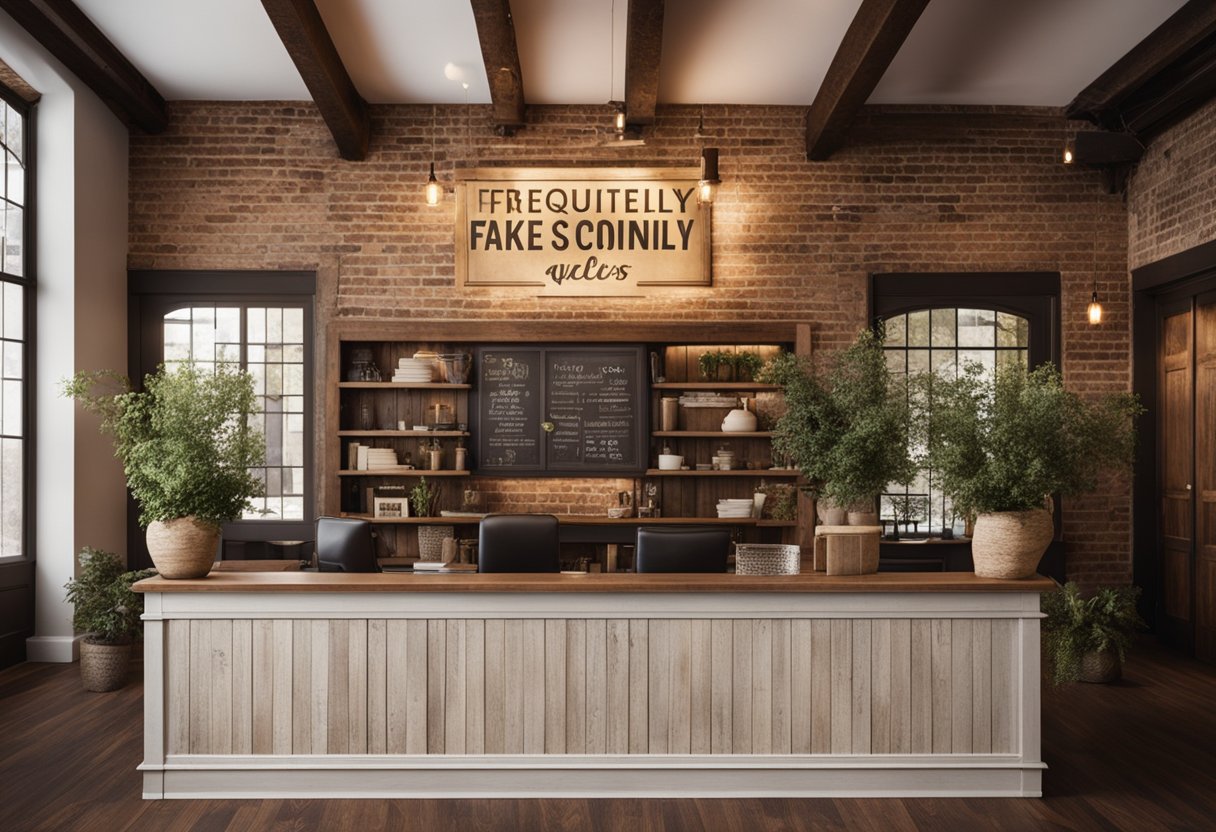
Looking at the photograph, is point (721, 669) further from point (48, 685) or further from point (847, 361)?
point (48, 685)

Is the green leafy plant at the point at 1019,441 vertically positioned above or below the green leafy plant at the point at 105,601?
above

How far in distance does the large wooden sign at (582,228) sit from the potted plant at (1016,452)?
3.42 metres

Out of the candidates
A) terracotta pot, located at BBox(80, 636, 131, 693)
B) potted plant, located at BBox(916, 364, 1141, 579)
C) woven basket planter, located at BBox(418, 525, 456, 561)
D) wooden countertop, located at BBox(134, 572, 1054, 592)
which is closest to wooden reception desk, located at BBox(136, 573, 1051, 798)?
wooden countertop, located at BBox(134, 572, 1054, 592)

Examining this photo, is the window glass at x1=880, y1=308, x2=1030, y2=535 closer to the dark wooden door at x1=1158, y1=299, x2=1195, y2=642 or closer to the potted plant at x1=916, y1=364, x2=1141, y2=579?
the dark wooden door at x1=1158, y1=299, x2=1195, y2=642

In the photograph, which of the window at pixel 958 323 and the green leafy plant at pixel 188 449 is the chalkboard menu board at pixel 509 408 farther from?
the green leafy plant at pixel 188 449

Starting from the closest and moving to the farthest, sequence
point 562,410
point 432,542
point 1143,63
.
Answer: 1. point 1143,63
2. point 432,542
3. point 562,410

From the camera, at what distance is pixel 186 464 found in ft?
12.6

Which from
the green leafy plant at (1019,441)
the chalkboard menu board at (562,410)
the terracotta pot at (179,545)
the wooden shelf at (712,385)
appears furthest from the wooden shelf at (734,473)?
the terracotta pot at (179,545)

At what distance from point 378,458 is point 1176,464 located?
579 centimetres

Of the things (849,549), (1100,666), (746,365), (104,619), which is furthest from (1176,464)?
(104,619)

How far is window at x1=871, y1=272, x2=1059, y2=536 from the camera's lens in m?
7.12

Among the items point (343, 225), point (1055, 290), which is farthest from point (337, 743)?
point (1055, 290)

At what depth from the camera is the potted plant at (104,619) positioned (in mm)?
5469

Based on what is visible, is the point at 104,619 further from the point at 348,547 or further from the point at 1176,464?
the point at 1176,464
